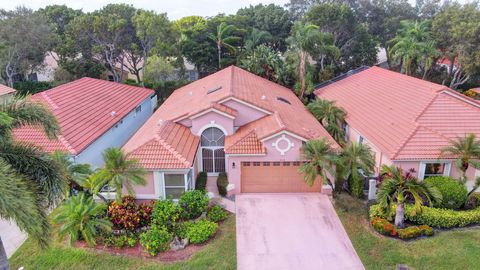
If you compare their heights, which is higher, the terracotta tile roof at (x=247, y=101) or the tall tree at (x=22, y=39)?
the tall tree at (x=22, y=39)

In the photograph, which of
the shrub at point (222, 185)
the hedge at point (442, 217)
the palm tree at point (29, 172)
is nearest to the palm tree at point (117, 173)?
the palm tree at point (29, 172)

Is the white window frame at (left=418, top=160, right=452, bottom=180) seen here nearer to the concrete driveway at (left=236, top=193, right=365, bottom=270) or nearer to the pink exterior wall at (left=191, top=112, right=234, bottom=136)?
the concrete driveway at (left=236, top=193, right=365, bottom=270)

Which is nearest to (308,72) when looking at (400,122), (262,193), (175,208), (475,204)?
(400,122)

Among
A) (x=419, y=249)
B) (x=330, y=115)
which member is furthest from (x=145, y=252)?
(x=330, y=115)

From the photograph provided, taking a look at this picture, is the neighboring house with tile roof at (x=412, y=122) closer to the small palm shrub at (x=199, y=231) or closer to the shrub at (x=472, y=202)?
the shrub at (x=472, y=202)

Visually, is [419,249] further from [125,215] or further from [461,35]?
[461,35]

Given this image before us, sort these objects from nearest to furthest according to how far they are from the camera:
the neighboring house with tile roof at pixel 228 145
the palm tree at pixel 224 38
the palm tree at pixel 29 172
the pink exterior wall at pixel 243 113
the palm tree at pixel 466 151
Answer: the palm tree at pixel 29 172
the palm tree at pixel 466 151
the neighboring house with tile roof at pixel 228 145
the pink exterior wall at pixel 243 113
the palm tree at pixel 224 38

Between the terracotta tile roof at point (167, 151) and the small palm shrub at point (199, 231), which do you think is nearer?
the small palm shrub at point (199, 231)

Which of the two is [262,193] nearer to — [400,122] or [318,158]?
[318,158]
